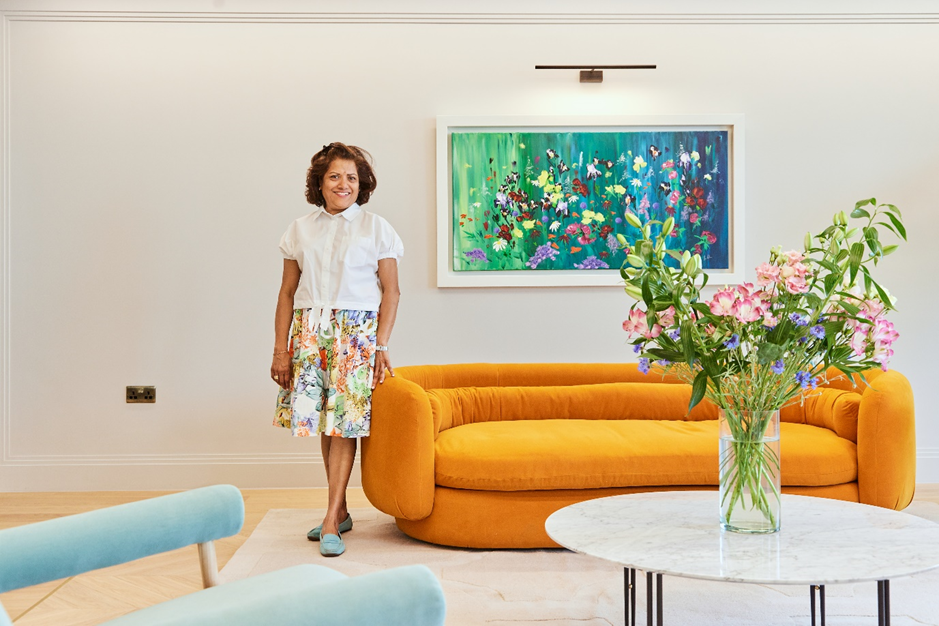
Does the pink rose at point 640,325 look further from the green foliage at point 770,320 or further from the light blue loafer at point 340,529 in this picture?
the light blue loafer at point 340,529

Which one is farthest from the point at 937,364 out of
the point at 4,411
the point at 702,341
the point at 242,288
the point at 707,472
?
the point at 4,411

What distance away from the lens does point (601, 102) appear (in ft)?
13.3

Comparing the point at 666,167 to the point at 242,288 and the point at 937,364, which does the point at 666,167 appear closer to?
the point at 937,364

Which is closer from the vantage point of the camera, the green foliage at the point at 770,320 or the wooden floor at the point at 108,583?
the green foliage at the point at 770,320

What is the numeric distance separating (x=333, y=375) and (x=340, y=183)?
75cm

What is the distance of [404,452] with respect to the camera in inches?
112

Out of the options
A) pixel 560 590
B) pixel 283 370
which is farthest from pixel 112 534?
pixel 283 370

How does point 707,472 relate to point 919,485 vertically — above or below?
above

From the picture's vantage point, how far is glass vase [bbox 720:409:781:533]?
181 centimetres

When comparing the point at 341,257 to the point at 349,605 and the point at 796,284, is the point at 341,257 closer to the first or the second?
the point at 796,284

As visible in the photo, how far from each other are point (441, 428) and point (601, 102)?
196 centimetres

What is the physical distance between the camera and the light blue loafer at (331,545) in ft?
9.25

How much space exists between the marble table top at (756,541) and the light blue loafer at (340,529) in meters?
1.34

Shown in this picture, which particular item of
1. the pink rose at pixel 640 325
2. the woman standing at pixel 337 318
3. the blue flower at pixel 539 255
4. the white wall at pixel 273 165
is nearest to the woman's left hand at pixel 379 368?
the woman standing at pixel 337 318
